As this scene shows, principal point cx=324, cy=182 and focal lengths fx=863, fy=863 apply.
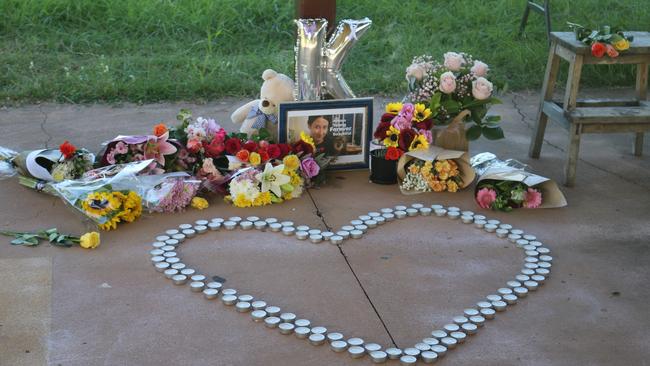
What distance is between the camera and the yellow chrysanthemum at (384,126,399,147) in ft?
14.2

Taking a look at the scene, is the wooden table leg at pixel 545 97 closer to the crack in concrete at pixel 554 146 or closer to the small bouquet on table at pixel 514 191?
the crack in concrete at pixel 554 146

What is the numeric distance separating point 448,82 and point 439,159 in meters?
0.39

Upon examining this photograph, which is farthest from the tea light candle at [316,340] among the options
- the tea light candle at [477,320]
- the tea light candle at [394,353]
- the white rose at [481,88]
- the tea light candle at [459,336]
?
the white rose at [481,88]

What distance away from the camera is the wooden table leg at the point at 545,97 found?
4.81m

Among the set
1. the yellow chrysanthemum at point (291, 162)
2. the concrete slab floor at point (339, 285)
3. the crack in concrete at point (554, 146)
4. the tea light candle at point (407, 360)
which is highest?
the yellow chrysanthemum at point (291, 162)

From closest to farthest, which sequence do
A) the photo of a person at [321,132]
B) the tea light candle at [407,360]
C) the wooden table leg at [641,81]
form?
the tea light candle at [407,360], the photo of a person at [321,132], the wooden table leg at [641,81]

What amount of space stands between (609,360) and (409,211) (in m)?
1.41

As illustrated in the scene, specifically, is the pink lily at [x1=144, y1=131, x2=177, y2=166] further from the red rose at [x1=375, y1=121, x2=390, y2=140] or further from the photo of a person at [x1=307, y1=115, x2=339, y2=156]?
the red rose at [x1=375, y1=121, x2=390, y2=140]

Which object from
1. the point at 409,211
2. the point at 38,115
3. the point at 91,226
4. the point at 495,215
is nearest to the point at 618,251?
the point at 495,215

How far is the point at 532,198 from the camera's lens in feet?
13.5

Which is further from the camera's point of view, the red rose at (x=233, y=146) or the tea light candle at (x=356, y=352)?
the red rose at (x=233, y=146)

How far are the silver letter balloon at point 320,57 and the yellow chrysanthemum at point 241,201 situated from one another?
0.79 m

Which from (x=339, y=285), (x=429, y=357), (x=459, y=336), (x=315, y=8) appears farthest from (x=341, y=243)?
(x=315, y=8)

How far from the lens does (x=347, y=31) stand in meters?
4.64
